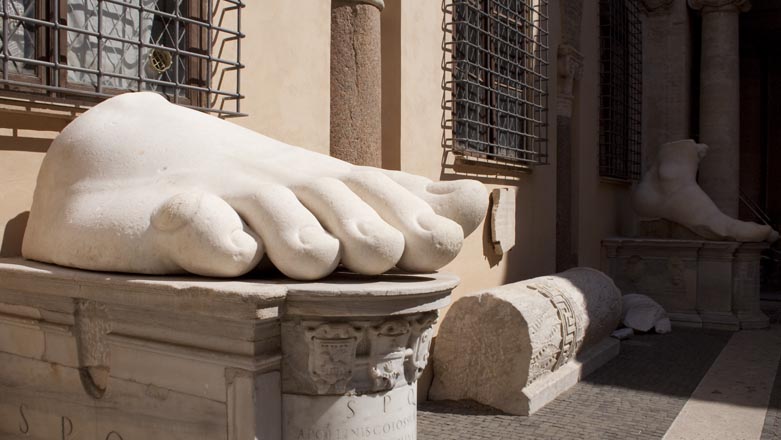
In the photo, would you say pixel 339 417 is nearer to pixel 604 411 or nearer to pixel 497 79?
pixel 604 411

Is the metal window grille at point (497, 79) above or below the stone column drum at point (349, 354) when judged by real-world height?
above

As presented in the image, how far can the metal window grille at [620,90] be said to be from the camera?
8.97 meters

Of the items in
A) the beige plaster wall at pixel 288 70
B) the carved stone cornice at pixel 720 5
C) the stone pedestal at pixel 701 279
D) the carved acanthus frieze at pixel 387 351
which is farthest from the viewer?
the carved stone cornice at pixel 720 5

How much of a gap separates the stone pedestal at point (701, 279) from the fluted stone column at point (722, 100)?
8.30 feet

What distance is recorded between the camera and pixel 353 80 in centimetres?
395

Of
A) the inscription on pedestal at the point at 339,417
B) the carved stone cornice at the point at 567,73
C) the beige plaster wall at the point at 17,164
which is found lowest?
the inscription on pedestal at the point at 339,417

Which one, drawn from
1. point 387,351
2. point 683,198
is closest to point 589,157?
point 683,198

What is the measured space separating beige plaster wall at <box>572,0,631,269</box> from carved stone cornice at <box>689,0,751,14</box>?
8.32 feet

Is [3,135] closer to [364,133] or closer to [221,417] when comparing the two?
[221,417]

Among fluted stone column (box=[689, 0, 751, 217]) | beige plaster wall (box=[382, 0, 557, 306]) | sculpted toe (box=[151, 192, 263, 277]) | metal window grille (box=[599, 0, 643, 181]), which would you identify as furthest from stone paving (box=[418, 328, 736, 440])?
fluted stone column (box=[689, 0, 751, 217])

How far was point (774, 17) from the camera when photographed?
1348 cm

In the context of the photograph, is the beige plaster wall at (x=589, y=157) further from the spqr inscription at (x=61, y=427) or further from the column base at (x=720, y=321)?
the spqr inscription at (x=61, y=427)

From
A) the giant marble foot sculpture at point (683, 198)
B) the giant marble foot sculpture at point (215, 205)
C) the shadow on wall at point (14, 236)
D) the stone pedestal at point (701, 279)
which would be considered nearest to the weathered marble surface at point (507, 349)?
the giant marble foot sculpture at point (215, 205)

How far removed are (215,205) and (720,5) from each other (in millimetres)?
10074
